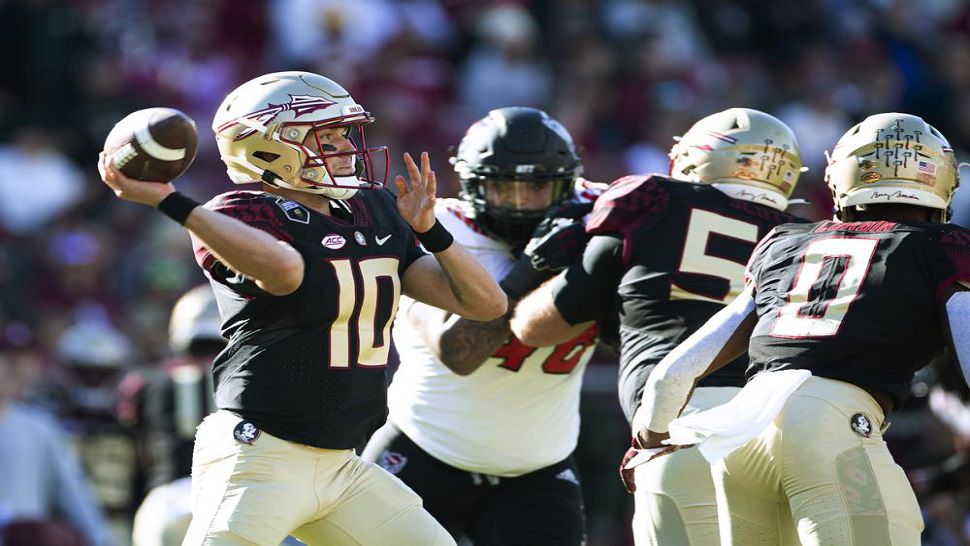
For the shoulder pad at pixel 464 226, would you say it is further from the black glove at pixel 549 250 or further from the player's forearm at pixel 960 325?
the player's forearm at pixel 960 325

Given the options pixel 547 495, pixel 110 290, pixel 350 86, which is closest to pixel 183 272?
pixel 110 290

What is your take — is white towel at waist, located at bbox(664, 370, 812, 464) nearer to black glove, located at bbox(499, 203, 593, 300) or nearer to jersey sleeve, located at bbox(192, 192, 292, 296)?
black glove, located at bbox(499, 203, 593, 300)

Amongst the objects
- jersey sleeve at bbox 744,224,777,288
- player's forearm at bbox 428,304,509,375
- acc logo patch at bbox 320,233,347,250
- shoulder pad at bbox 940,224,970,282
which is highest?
shoulder pad at bbox 940,224,970,282

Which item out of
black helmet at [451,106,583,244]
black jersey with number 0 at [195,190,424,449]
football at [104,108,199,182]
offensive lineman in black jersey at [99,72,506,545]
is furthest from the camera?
black helmet at [451,106,583,244]

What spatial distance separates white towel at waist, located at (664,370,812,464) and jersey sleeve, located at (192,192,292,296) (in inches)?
47.5

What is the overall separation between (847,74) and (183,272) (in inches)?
232

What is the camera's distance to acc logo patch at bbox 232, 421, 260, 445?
3998 mm

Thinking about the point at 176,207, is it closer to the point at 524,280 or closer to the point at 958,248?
the point at 524,280

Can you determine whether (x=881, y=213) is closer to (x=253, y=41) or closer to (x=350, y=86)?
(x=350, y=86)

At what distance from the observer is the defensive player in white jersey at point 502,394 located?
5117 mm

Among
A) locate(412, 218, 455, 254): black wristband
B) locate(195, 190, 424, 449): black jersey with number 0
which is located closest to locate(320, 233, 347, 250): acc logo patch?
locate(195, 190, 424, 449): black jersey with number 0

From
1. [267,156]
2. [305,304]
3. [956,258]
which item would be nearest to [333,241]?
[305,304]

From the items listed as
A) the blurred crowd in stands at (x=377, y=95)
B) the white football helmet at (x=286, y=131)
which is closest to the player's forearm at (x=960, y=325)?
the white football helmet at (x=286, y=131)

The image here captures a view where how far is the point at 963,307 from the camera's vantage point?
3809 mm
